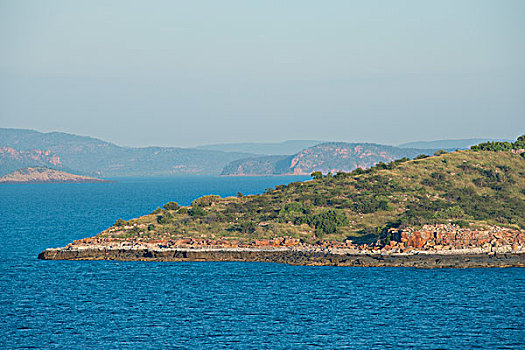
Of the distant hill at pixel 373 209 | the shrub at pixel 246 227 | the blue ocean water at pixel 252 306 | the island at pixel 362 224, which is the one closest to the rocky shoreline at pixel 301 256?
the island at pixel 362 224

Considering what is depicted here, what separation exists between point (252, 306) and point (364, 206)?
5062 centimetres

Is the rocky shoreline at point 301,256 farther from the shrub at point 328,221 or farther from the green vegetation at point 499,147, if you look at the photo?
the green vegetation at point 499,147

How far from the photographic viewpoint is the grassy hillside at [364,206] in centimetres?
Result: 10438

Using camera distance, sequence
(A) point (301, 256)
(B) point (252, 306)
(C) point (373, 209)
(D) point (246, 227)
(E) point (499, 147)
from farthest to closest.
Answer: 1. (E) point (499, 147)
2. (C) point (373, 209)
3. (D) point (246, 227)
4. (A) point (301, 256)
5. (B) point (252, 306)

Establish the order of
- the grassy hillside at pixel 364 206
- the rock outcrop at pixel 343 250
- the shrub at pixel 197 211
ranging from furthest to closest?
the shrub at pixel 197 211, the grassy hillside at pixel 364 206, the rock outcrop at pixel 343 250

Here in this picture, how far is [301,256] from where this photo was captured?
91.9m

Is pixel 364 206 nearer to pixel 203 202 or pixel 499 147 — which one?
pixel 203 202

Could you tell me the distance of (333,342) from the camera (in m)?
54.0

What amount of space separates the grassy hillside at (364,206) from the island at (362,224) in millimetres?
170

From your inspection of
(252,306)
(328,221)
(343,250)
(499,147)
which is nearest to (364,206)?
(328,221)

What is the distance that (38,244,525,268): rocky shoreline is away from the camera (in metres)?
86.7

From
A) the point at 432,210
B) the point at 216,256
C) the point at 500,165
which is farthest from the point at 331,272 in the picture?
the point at 500,165

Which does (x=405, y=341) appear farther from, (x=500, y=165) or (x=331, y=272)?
(x=500, y=165)

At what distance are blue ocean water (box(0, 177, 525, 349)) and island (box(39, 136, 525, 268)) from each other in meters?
5.17
